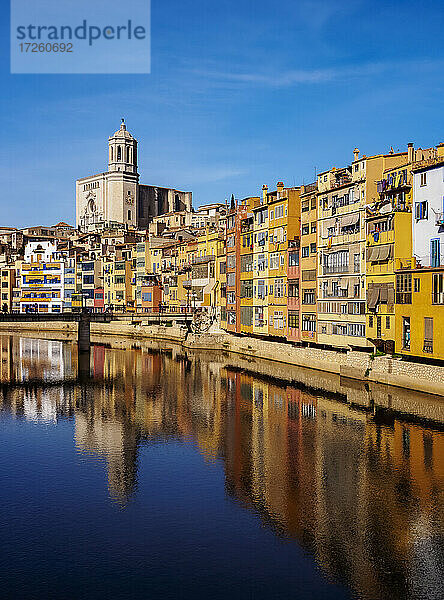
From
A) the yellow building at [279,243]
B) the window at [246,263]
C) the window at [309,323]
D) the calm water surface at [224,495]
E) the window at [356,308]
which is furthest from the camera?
the window at [246,263]

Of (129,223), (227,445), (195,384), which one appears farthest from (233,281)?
(129,223)

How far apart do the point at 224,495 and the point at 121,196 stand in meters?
155

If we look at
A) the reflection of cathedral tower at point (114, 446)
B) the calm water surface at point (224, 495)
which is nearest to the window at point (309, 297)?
the calm water surface at point (224, 495)

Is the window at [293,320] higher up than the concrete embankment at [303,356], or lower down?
higher up

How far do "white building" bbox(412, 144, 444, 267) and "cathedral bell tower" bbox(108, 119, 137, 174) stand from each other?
460ft

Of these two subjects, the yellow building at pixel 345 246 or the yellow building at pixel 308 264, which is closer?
the yellow building at pixel 345 246

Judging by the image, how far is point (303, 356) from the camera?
2381 inches

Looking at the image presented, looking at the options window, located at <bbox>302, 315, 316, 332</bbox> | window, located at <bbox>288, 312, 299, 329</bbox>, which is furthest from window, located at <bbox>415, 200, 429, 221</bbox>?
window, located at <bbox>288, 312, 299, 329</bbox>

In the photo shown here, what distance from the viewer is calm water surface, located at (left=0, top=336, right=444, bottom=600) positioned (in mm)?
19094

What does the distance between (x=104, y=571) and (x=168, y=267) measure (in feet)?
297

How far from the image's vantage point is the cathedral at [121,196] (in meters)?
175

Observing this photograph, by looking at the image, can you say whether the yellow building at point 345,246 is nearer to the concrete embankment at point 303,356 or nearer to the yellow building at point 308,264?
the yellow building at point 308,264

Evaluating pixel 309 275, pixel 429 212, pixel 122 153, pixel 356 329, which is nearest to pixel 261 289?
pixel 309 275

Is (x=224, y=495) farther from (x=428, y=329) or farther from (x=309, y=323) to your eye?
(x=309, y=323)
